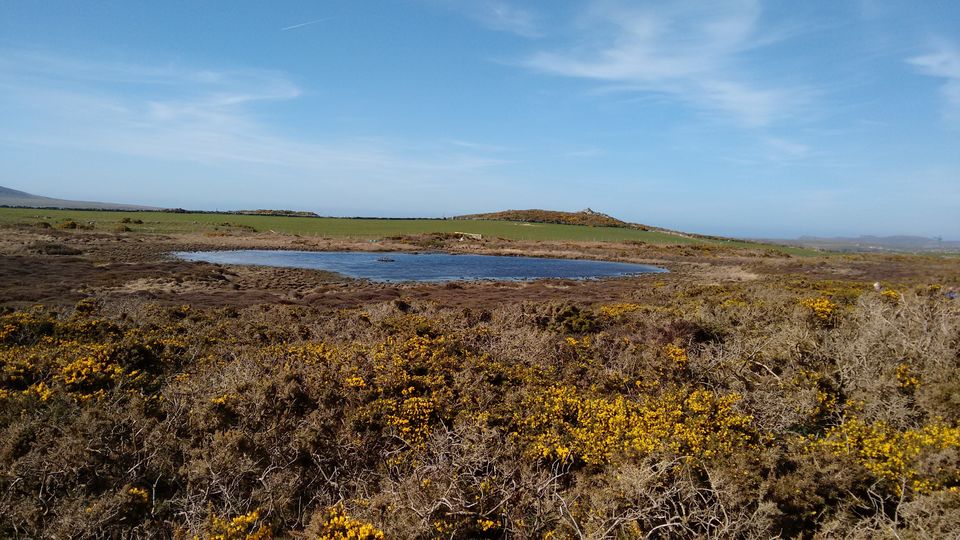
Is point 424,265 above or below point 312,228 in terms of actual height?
below

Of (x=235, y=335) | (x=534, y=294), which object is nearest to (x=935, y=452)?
(x=235, y=335)

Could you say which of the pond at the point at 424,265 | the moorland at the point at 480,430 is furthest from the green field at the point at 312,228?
the moorland at the point at 480,430

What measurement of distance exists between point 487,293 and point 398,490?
24.5 meters

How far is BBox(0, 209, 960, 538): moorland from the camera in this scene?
15.4ft

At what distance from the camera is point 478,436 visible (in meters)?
5.93

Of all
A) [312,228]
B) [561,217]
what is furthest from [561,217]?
[312,228]

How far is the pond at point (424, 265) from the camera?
129ft

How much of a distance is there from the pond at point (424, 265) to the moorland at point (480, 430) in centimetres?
2716

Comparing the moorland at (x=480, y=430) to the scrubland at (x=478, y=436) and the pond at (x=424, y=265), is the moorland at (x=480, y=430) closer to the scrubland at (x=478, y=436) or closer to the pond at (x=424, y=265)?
the scrubland at (x=478, y=436)

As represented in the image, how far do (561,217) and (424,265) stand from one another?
265 ft

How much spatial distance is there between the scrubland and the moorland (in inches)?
1.2

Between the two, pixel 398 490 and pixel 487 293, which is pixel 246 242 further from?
pixel 398 490

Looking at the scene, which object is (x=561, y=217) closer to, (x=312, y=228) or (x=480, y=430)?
(x=312, y=228)

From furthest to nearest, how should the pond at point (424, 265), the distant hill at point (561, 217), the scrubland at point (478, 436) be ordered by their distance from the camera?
the distant hill at point (561, 217) < the pond at point (424, 265) < the scrubland at point (478, 436)
